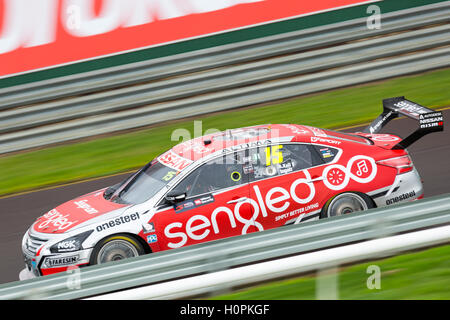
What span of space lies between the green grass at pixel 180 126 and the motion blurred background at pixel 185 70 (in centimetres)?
4

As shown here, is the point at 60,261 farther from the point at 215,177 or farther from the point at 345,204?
the point at 345,204

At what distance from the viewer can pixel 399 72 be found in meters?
13.7

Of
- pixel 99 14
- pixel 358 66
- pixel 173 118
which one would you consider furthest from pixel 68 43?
pixel 358 66

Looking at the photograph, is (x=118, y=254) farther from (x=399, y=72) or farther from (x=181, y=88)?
(x=399, y=72)

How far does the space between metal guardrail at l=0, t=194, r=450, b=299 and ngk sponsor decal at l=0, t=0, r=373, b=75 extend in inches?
328

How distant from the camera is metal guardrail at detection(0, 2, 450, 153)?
12.9 meters

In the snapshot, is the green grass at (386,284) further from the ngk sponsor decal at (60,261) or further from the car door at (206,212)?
the ngk sponsor decal at (60,261)

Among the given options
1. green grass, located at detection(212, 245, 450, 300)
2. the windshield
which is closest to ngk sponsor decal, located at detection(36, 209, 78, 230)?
the windshield

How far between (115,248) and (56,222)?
34.3 inches

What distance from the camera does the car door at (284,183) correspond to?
7727 millimetres

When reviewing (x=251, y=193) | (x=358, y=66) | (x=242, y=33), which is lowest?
(x=251, y=193)

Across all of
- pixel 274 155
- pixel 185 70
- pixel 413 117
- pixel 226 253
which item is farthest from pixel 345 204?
pixel 185 70

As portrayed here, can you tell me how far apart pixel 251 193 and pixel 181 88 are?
19.6ft

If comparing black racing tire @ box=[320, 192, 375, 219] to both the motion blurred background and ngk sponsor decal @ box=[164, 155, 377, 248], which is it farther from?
the motion blurred background
